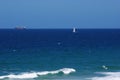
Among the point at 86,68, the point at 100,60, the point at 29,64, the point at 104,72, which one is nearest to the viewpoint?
the point at 104,72

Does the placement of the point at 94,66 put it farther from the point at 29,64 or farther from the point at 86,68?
the point at 29,64

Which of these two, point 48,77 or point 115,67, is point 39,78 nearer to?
point 48,77

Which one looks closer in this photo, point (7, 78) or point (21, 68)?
point (7, 78)

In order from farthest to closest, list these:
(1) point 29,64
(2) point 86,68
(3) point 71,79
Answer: (1) point 29,64 → (2) point 86,68 → (3) point 71,79

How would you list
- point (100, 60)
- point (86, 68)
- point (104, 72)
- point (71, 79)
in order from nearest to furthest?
point (71, 79) < point (104, 72) < point (86, 68) < point (100, 60)

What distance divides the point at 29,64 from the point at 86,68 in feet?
31.0

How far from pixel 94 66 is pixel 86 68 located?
3107 mm

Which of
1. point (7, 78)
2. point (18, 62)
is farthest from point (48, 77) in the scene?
point (18, 62)

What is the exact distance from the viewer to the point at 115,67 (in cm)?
5706

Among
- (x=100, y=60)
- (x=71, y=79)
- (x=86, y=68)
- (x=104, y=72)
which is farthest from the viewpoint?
(x=100, y=60)

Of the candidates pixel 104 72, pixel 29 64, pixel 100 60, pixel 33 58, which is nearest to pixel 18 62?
pixel 29 64

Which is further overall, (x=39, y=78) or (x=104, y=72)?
(x=104, y=72)

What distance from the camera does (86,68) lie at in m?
56.2

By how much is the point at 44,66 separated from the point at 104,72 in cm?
1057
